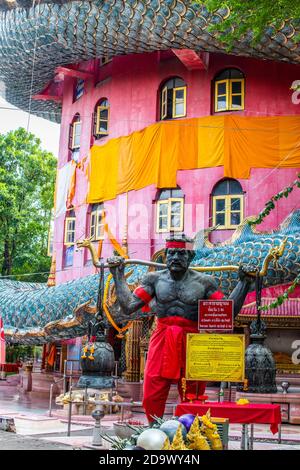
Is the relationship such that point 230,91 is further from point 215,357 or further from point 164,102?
point 215,357

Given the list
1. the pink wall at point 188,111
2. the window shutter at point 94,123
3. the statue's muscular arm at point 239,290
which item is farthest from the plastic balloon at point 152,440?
the window shutter at point 94,123

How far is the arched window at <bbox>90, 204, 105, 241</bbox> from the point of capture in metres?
21.1

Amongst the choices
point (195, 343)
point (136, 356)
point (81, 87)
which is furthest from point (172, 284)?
point (81, 87)

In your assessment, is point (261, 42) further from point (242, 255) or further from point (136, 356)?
point (136, 356)

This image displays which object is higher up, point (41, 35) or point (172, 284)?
point (41, 35)

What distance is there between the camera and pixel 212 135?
19.4m

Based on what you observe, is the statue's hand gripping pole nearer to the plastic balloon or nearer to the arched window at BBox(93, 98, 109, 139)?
the plastic balloon

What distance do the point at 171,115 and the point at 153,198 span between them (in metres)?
2.76

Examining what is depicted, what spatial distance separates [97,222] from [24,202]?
12247 mm

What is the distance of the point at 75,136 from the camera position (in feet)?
78.8

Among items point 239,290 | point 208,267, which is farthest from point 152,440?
point 208,267

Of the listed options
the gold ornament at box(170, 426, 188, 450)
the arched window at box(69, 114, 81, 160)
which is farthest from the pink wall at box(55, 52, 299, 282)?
the gold ornament at box(170, 426, 188, 450)

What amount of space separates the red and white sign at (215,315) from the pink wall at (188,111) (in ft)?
40.3

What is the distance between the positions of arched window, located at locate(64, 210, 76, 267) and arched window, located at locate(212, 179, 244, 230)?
19.3ft
